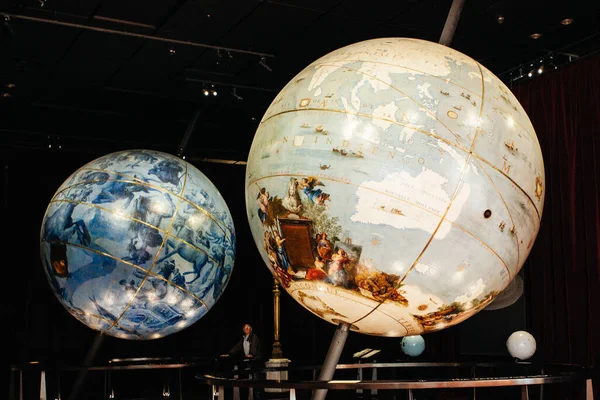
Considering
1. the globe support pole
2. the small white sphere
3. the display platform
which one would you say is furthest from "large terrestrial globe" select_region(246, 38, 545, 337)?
the small white sphere

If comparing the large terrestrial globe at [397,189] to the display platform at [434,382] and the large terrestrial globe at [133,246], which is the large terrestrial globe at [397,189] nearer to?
the display platform at [434,382]

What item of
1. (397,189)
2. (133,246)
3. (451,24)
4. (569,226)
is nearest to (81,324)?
(133,246)

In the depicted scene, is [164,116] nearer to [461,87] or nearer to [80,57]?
[80,57]

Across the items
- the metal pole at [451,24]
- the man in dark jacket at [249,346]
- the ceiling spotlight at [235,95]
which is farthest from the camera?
the man in dark jacket at [249,346]

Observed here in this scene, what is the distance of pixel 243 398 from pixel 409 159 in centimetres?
825

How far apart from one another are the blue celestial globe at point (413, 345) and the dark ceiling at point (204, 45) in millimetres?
3812

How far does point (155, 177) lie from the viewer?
6414mm

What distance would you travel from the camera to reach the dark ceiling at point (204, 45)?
8234 millimetres

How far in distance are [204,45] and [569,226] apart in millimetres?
4685

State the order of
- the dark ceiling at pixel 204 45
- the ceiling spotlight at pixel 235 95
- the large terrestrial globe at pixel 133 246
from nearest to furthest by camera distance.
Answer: the large terrestrial globe at pixel 133 246, the dark ceiling at pixel 204 45, the ceiling spotlight at pixel 235 95

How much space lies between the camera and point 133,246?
240 inches

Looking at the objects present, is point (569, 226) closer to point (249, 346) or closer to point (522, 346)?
point (522, 346)

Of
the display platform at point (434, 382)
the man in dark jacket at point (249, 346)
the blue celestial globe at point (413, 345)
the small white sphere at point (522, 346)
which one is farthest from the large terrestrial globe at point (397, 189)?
the man in dark jacket at point (249, 346)

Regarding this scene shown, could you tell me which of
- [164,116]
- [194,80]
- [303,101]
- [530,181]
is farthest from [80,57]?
[530,181]
